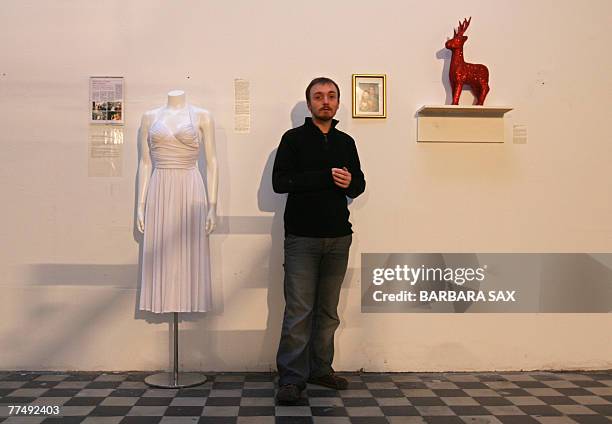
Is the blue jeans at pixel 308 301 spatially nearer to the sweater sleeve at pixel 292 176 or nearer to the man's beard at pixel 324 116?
the sweater sleeve at pixel 292 176

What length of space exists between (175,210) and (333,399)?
1208mm

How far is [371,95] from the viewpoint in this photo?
10.7ft

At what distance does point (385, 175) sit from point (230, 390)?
145cm

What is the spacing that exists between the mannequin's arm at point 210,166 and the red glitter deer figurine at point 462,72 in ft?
4.52

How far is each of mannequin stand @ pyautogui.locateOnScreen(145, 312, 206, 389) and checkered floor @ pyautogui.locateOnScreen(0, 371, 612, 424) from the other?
5 cm

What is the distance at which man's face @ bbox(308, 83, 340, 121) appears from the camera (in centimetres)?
277

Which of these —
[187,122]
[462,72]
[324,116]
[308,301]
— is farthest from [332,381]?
[462,72]

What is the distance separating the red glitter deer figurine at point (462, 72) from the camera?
10.5ft

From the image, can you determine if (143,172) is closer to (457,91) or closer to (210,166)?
(210,166)

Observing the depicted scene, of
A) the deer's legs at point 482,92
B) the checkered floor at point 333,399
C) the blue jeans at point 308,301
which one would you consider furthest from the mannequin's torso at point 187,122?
the deer's legs at point 482,92

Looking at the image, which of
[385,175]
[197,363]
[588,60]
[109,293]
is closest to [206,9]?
[385,175]

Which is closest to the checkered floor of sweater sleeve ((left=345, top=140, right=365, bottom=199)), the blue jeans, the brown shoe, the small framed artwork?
the brown shoe

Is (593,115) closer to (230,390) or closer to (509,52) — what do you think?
(509,52)

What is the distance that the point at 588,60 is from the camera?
132 inches
